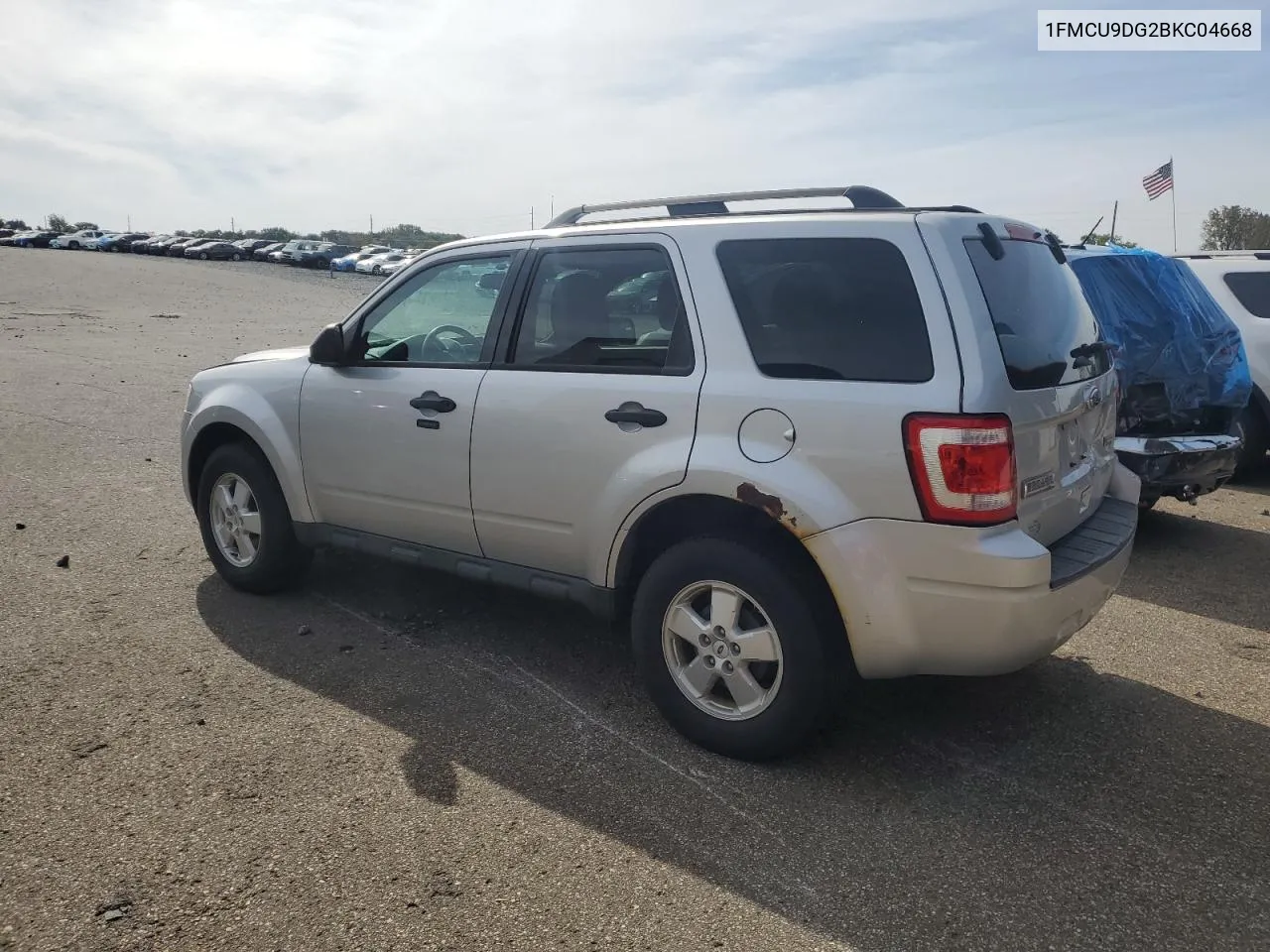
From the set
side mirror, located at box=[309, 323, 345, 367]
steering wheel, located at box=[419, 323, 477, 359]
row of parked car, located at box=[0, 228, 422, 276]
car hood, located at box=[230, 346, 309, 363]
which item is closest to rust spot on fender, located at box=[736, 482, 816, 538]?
steering wheel, located at box=[419, 323, 477, 359]

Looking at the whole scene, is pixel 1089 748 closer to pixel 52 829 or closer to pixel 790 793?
pixel 790 793

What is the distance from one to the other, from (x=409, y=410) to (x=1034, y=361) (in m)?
2.55

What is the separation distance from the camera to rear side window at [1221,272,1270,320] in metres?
8.12

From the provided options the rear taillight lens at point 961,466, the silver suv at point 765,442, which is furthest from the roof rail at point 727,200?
the rear taillight lens at point 961,466

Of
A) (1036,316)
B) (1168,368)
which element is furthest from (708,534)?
(1168,368)

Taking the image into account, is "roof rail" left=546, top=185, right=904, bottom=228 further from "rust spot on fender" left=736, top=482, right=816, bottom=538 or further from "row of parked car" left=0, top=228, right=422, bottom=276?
"row of parked car" left=0, top=228, right=422, bottom=276

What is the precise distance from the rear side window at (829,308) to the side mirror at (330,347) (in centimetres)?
198

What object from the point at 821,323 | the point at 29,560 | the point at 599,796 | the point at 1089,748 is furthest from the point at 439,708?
the point at 29,560

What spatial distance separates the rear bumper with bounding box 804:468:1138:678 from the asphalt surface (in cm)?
51

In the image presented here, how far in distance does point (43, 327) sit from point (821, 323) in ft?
67.8

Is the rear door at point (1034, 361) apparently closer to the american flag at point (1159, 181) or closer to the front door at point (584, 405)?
the front door at point (584, 405)

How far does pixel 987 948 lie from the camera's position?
259 cm

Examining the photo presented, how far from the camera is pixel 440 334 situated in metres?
4.51

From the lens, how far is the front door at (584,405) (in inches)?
142
